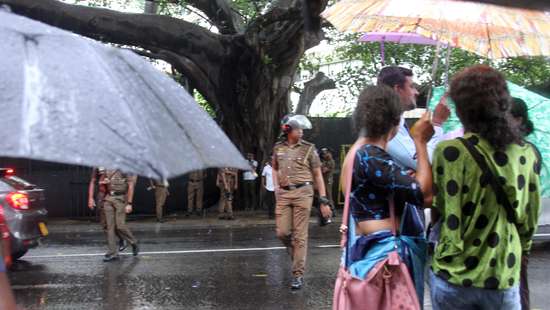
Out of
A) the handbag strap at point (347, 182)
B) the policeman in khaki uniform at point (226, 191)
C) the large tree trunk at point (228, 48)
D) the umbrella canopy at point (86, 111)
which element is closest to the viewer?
the umbrella canopy at point (86, 111)

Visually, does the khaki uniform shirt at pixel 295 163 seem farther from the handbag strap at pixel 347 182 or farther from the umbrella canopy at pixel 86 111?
the umbrella canopy at pixel 86 111

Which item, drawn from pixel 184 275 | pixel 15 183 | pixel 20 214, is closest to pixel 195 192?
pixel 15 183

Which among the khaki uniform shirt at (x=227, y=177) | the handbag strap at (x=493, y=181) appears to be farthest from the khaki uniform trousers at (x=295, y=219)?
the khaki uniform shirt at (x=227, y=177)

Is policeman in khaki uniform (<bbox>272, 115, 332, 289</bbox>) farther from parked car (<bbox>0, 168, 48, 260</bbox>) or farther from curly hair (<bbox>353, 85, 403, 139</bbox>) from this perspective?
curly hair (<bbox>353, 85, 403, 139</bbox>)

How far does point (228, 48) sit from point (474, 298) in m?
13.1

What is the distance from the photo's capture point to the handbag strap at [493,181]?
2.70m

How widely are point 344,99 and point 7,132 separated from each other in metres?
19.9

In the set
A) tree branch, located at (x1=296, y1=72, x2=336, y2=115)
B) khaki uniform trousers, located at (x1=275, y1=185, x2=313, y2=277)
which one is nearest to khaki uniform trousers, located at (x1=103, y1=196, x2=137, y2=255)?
khaki uniform trousers, located at (x1=275, y1=185, x2=313, y2=277)

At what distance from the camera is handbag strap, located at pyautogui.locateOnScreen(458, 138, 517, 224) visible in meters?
2.70

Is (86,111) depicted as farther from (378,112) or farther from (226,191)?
(226,191)

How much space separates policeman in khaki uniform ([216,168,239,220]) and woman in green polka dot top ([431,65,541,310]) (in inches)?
489

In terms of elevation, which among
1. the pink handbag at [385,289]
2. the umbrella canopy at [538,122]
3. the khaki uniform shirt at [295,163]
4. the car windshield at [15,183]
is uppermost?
the umbrella canopy at [538,122]

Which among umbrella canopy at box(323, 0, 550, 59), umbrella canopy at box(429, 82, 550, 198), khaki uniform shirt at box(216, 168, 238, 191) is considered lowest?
khaki uniform shirt at box(216, 168, 238, 191)

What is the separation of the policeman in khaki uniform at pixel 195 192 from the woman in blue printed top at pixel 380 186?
41.8 ft
